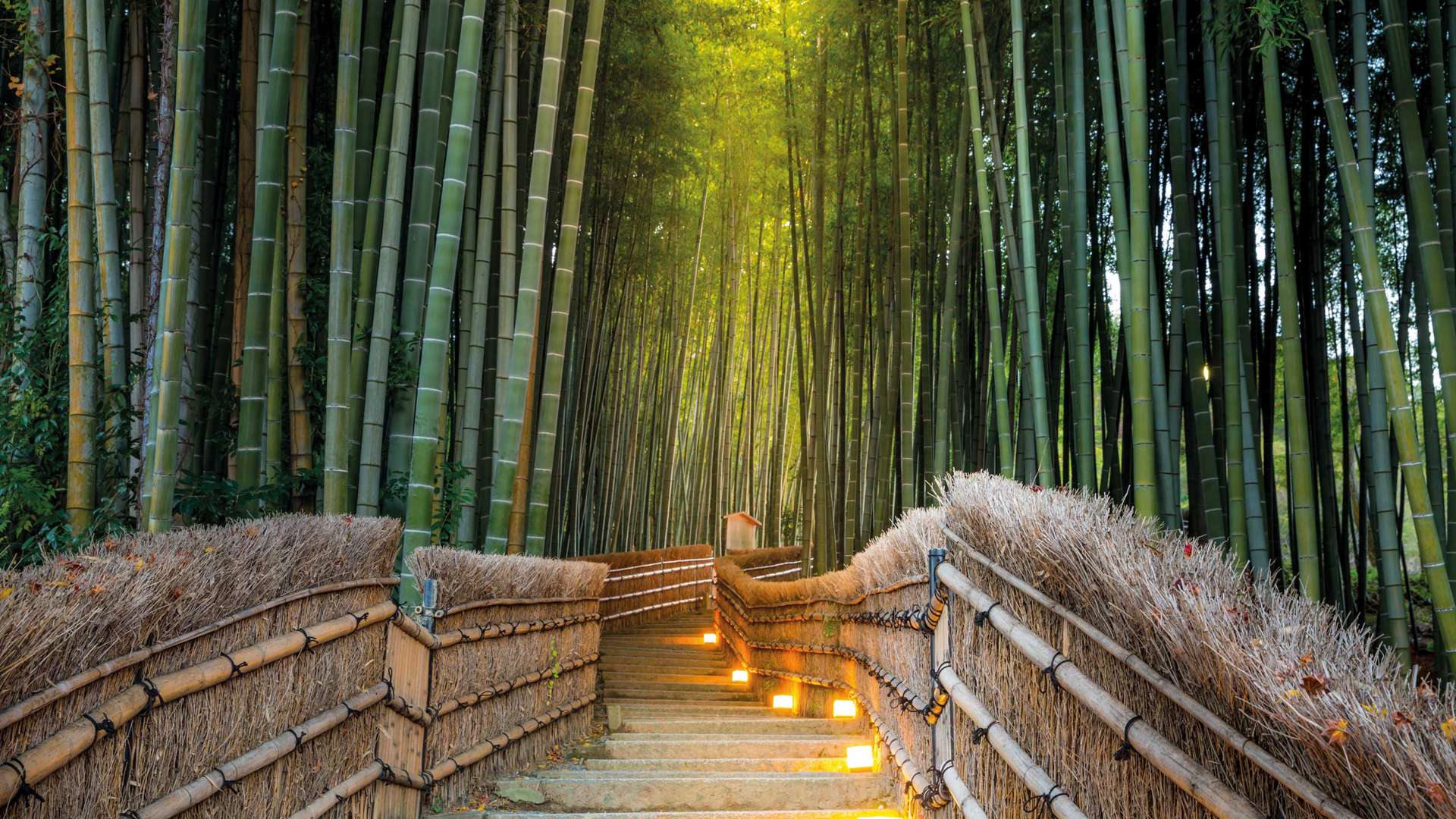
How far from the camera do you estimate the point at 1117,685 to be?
5.68ft

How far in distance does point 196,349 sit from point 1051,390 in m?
3.59

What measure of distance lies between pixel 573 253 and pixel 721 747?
1.75 metres

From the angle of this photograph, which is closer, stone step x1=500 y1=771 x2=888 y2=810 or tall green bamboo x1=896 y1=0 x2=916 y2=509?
stone step x1=500 y1=771 x2=888 y2=810

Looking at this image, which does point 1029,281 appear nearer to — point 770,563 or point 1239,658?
point 1239,658

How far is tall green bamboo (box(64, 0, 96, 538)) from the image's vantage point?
11.7 ft

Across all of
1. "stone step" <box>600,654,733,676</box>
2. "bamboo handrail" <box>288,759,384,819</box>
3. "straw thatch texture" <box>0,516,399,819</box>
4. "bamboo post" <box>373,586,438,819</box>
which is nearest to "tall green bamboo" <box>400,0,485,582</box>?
"bamboo post" <box>373,586,438,819</box>

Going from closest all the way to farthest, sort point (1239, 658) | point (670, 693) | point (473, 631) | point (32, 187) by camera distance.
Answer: point (1239, 658)
point (473, 631)
point (32, 187)
point (670, 693)

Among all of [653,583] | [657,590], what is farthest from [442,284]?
[657,590]

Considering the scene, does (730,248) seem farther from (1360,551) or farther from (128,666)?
(128,666)

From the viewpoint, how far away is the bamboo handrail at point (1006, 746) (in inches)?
72.7

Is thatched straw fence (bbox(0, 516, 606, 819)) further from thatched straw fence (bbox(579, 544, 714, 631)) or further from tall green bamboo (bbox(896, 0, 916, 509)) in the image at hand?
thatched straw fence (bbox(579, 544, 714, 631))

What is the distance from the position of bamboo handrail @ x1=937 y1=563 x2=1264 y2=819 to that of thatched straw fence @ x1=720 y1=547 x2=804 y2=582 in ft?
18.4

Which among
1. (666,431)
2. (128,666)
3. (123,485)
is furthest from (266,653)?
(666,431)

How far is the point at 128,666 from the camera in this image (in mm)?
1678
